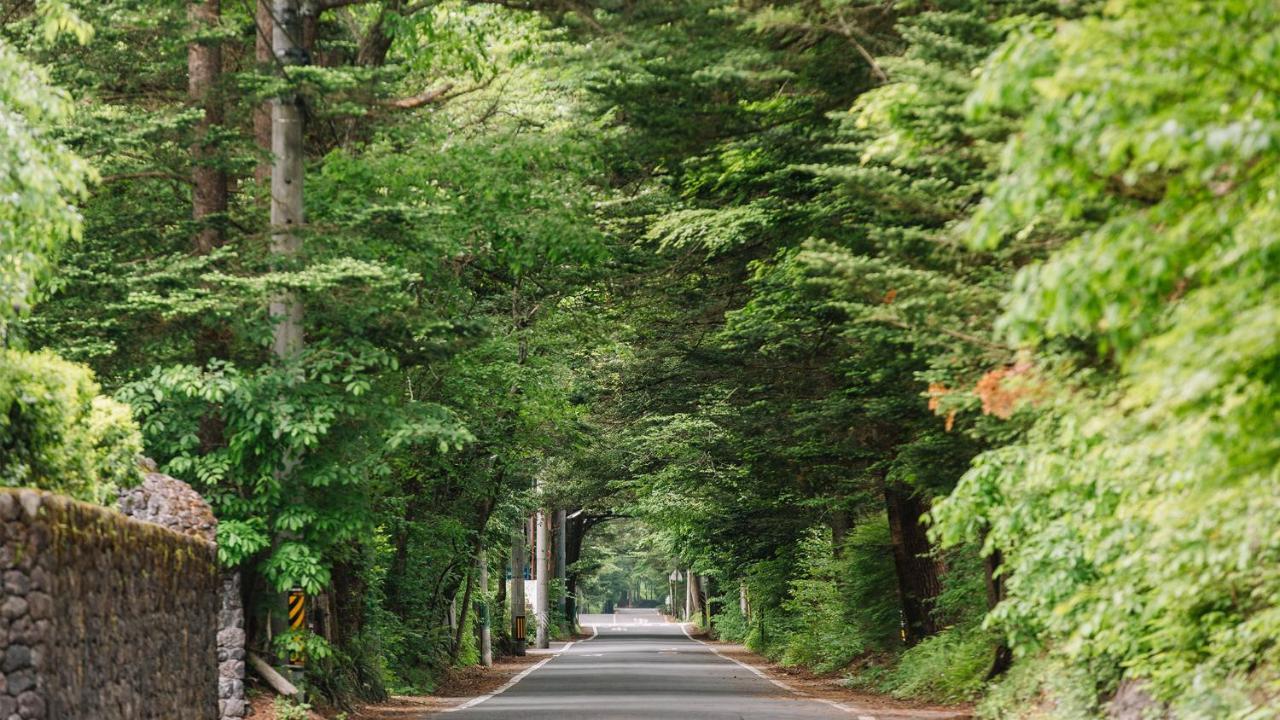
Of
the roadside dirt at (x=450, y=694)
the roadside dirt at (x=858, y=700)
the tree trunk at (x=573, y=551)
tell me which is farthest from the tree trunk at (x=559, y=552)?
the roadside dirt at (x=858, y=700)

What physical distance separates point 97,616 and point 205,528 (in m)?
5.58

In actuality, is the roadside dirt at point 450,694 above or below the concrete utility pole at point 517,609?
below

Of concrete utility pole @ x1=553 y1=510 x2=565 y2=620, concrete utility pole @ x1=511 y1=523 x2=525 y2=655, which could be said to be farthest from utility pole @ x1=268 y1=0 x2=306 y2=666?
concrete utility pole @ x1=553 y1=510 x2=565 y2=620

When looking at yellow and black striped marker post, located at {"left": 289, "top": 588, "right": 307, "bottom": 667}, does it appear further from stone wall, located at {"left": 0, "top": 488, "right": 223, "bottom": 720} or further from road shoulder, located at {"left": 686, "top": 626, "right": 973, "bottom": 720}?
road shoulder, located at {"left": 686, "top": 626, "right": 973, "bottom": 720}

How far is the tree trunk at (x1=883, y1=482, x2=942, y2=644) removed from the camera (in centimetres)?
2702

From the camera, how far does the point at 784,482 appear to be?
30.7 meters

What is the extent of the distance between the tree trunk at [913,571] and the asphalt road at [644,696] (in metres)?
2.71

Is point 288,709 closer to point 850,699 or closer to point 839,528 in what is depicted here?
point 850,699

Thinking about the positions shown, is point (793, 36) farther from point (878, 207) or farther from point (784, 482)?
point (784, 482)

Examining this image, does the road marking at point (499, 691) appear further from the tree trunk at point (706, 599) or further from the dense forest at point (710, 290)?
the tree trunk at point (706, 599)

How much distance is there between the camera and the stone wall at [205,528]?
617 inches

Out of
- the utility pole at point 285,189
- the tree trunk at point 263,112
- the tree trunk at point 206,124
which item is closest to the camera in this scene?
the utility pole at point 285,189

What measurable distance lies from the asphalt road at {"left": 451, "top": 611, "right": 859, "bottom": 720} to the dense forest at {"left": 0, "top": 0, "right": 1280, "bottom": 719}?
2.16 meters

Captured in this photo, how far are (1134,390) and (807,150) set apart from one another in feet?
31.7
